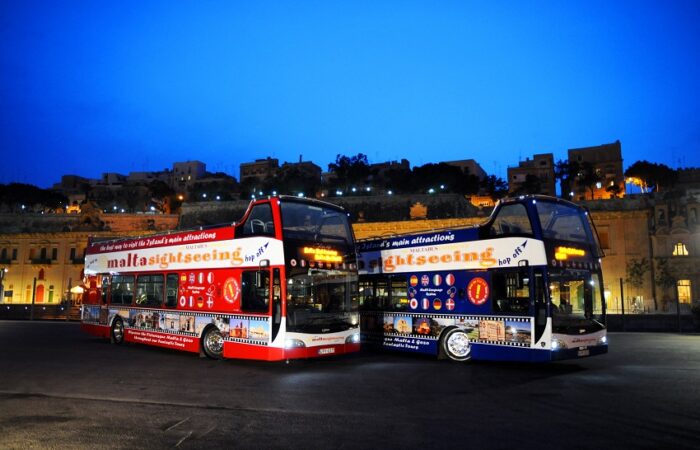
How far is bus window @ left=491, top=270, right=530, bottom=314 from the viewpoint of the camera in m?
12.4

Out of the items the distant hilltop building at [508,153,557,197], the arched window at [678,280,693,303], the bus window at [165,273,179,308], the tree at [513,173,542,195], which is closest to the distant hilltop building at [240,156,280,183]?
the distant hilltop building at [508,153,557,197]

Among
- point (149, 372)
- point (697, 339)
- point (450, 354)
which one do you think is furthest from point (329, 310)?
point (697, 339)

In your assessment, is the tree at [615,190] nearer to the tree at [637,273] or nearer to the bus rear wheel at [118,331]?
the tree at [637,273]

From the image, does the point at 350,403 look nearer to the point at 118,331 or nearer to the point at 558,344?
the point at 558,344

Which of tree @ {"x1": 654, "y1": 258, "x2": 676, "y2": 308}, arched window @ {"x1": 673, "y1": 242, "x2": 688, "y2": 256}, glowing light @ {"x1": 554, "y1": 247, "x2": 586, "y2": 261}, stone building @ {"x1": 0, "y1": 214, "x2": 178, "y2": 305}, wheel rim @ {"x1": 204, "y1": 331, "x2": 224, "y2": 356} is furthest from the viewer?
stone building @ {"x1": 0, "y1": 214, "x2": 178, "y2": 305}

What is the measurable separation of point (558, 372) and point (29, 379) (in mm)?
12273

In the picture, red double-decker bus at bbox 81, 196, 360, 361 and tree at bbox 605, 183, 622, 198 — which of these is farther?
tree at bbox 605, 183, 622, 198

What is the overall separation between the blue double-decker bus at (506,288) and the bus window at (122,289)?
9198 millimetres

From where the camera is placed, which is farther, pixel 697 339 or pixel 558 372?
pixel 697 339

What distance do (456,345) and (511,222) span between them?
149 inches

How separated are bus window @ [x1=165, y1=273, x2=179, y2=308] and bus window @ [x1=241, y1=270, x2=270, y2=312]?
11.3 feet

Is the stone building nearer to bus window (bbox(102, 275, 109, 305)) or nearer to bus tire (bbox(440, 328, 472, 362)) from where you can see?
bus window (bbox(102, 275, 109, 305))

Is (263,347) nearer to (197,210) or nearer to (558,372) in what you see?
(558,372)

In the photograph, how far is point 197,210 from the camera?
8156 cm
